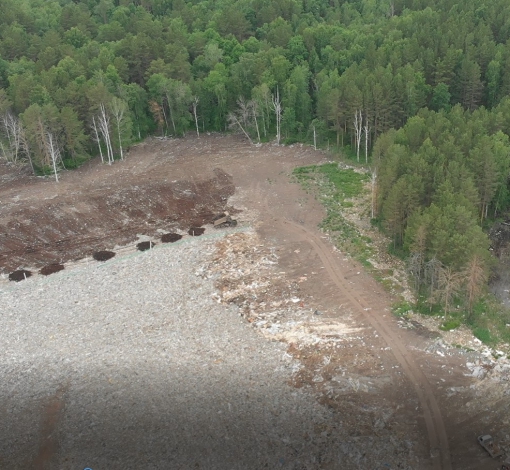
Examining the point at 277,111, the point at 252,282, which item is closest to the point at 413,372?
the point at 252,282

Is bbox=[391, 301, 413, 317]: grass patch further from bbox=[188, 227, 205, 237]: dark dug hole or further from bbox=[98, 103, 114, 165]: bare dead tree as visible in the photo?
bbox=[98, 103, 114, 165]: bare dead tree

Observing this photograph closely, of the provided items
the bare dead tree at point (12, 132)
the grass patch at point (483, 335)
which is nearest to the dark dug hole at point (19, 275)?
the bare dead tree at point (12, 132)

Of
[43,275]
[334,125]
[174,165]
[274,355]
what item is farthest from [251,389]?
[334,125]

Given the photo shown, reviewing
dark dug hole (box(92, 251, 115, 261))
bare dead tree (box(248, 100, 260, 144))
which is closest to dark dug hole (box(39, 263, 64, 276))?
dark dug hole (box(92, 251, 115, 261))

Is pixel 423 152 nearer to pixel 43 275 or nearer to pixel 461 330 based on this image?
pixel 461 330

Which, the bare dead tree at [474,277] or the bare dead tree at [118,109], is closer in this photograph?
the bare dead tree at [474,277]

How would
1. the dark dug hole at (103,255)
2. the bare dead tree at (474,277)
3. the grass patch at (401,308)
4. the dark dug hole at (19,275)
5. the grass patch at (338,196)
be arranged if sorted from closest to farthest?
the bare dead tree at (474,277)
the grass patch at (401,308)
the dark dug hole at (19,275)
the grass patch at (338,196)
the dark dug hole at (103,255)

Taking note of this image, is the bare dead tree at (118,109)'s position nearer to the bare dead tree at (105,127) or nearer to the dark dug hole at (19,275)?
the bare dead tree at (105,127)
